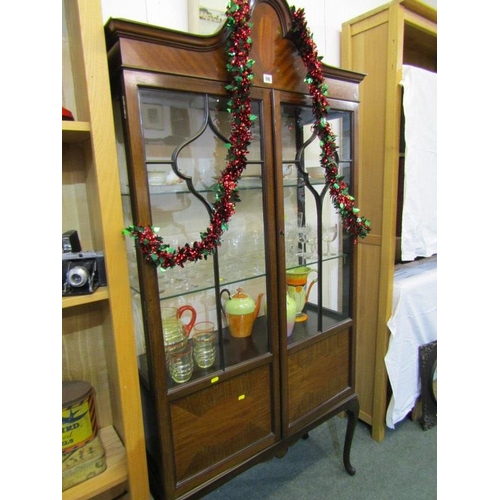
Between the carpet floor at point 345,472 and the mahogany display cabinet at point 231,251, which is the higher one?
the mahogany display cabinet at point 231,251

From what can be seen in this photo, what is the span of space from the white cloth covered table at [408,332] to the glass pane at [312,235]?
49 centimetres

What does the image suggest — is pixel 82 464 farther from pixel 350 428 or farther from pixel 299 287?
pixel 350 428

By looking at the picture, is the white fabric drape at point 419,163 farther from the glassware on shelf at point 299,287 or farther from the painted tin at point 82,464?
the painted tin at point 82,464

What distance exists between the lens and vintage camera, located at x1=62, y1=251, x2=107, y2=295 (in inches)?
36.4

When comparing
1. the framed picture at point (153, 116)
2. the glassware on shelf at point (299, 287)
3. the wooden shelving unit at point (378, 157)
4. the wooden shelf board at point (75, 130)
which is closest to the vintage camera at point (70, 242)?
the wooden shelf board at point (75, 130)

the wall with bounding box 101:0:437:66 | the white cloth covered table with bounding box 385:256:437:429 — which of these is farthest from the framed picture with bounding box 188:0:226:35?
the white cloth covered table with bounding box 385:256:437:429

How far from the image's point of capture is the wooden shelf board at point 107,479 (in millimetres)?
1033

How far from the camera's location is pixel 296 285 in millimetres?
1438

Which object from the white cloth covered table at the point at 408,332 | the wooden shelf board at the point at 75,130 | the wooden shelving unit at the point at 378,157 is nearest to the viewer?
the wooden shelf board at the point at 75,130

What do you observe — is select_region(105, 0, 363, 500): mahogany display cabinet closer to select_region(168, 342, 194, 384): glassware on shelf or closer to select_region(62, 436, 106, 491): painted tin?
select_region(168, 342, 194, 384): glassware on shelf

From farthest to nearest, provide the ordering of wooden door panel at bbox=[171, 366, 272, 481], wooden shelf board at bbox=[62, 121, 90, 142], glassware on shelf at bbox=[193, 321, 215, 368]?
1. glassware on shelf at bbox=[193, 321, 215, 368]
2. wooden door panel at bbox=[171, 366, 272, 481]
3. wooden shelf board at bbox=[62, 121, 90, 142]

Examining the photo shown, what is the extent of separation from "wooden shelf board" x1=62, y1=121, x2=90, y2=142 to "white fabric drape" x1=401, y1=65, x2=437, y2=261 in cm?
140
